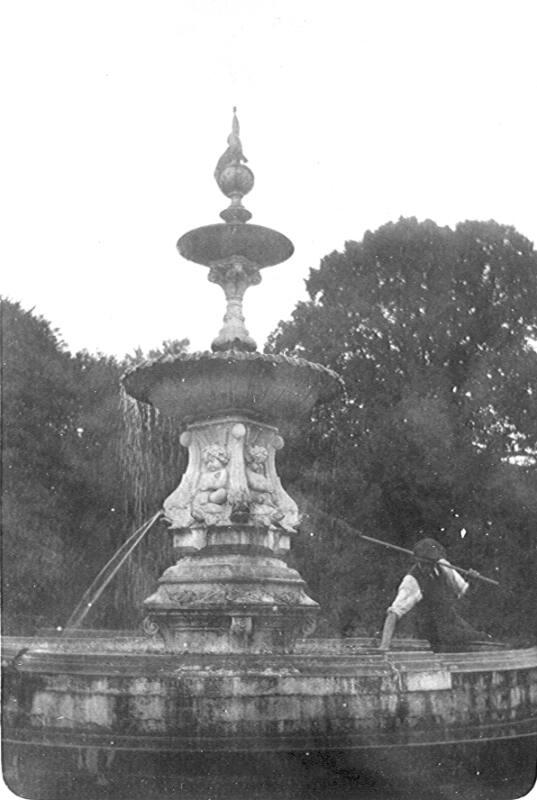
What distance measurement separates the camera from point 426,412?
67.9 ft

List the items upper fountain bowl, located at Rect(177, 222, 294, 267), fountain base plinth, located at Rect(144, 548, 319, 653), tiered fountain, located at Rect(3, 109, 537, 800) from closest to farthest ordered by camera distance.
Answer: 1. tiered fountain, located at Rect(3, 109, 537, 800)
2. fountain base plinth, located at Rect(144, 548, 319, 653)
3. upper fountain bowl, located at Rect(177, 222, 294, 267)

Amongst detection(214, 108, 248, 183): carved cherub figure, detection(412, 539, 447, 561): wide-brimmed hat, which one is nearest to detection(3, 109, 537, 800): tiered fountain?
detection(412, 539, 447, 561): wide-brimmed hat

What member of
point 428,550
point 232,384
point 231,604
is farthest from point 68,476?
point 428,550

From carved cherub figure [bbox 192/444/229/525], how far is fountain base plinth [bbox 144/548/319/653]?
1.05 ft

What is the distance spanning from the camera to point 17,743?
6.73m

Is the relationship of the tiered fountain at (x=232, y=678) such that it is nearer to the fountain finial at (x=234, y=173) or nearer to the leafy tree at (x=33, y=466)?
the fountain finial at (x=234, y=173)

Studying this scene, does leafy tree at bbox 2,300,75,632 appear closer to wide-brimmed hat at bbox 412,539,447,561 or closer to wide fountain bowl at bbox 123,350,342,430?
wide fountain bowl at bbox 123,350,342,430

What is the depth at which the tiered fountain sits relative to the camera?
21.1ft

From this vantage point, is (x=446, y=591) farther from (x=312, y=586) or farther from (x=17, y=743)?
(x=312, y=586)

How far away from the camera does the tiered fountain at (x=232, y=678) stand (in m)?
6.45

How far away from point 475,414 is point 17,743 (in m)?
16.0

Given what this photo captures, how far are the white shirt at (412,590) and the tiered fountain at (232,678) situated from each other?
691 mm

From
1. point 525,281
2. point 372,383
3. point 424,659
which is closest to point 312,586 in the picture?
point 372,383

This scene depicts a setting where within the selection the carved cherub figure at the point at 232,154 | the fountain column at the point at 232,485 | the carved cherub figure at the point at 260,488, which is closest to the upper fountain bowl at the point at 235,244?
the fountain column at the point at 232,485
